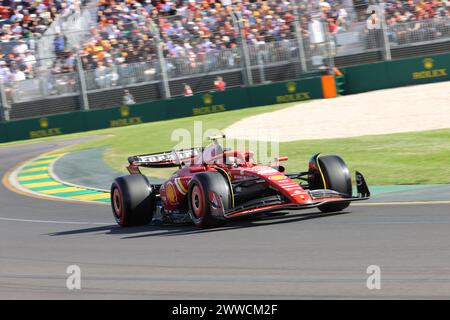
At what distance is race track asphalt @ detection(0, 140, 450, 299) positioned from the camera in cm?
744

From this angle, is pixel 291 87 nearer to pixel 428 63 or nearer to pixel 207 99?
pixel 207 99

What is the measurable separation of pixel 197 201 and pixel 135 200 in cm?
155

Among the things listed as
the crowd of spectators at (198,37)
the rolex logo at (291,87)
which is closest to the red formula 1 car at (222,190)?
the crowd of spectators at (198,37)

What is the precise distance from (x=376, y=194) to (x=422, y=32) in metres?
18.0

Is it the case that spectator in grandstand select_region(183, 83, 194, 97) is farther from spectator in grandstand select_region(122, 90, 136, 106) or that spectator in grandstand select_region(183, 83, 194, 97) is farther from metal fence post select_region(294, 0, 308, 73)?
metal fence post select_region(294, 0, 308, 73)

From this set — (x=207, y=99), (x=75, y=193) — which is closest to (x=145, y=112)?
(x=207, y=99)

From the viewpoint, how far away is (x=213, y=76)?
31375mm

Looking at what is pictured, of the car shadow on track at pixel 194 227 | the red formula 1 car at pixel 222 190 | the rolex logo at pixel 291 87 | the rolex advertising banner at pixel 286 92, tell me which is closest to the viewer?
the red formula 1 car at pixel 222 190

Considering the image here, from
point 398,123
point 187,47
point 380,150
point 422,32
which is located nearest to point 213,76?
point 187,47

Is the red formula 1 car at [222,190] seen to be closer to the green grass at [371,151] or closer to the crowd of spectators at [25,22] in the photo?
the green grass at [371,151]

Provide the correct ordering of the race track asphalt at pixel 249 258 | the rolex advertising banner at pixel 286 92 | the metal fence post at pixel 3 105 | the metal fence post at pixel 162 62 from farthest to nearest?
the metal fence post at pixel 3 105
the rolex advertising banner at pixel 286 92
the metal fence post at pixel 162 62
the race track asphalt at pixel 249 258

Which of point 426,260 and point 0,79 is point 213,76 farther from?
point 426,260

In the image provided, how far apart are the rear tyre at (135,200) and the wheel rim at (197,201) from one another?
4.64ft

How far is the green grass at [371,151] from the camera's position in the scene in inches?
583
